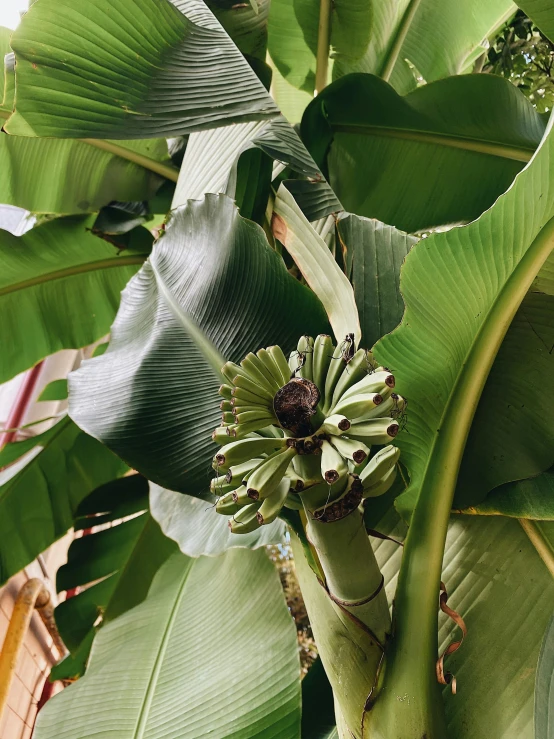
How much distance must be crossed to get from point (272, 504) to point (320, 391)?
0.09 meters

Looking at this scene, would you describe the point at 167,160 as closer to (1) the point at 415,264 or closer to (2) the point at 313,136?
(2) the point at 313,136

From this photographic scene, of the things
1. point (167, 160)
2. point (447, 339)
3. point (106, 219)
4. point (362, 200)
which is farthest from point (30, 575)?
point (447, 339)

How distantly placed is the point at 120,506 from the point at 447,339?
2.27ft

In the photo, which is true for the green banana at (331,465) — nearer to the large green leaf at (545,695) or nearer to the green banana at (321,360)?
the green banana at (321,360)

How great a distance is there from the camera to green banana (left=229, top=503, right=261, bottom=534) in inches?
14.7

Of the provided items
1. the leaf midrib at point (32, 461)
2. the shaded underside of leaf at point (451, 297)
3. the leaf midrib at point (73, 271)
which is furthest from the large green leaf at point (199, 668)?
the leaf midrib at point (73, 271)

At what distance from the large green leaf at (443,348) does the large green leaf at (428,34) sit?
2.18ft

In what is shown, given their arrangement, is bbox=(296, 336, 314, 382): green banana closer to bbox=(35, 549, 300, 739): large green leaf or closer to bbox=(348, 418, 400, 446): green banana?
bbox=(348, 418, 400, 446): green banana

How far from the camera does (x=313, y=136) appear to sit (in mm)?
822

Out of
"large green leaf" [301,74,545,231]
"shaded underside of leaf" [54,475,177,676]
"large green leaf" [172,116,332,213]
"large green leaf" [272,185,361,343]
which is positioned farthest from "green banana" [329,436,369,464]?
"shaded underside of leaf" [54,475,177,676]

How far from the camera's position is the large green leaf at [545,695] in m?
0.35

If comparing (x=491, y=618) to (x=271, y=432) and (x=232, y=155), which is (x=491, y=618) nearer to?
(x=271, y=432)

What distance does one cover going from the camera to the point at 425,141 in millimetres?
803

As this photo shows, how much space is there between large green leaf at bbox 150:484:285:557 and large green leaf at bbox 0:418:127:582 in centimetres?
37
